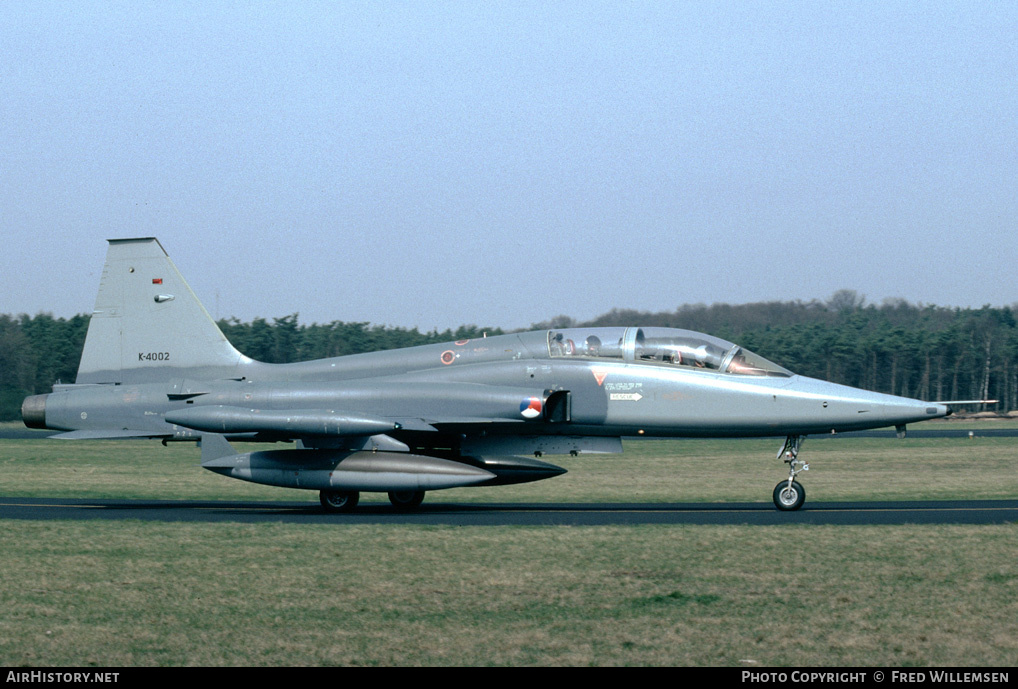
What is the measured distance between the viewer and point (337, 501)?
1922cm

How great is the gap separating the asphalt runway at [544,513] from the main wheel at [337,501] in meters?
0.17

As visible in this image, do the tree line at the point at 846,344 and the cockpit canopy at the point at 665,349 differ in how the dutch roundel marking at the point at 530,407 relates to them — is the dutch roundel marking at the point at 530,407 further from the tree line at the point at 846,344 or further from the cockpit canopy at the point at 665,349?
the tree line at the point at 846,344

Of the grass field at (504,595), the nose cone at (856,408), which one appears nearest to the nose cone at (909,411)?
the nose cone at (856,408)

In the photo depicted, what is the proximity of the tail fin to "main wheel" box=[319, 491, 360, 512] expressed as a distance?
348 centimetres

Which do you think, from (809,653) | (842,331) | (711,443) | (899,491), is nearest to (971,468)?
(899,491)

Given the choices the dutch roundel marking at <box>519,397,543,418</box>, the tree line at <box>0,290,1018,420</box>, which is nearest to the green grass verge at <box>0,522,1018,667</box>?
the dutch roundel marking at <box>519,397,543,418</box>

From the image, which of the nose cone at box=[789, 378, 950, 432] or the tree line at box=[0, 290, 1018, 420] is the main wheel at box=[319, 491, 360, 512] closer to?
the nose cone at box=[789, 378, 950, 432]

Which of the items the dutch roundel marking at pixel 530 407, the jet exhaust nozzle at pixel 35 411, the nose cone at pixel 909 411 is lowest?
the jet exhaust nozzle at pixel 35 411

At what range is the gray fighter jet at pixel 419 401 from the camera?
18.0 m

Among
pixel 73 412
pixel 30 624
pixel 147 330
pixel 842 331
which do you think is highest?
pixel 842 331

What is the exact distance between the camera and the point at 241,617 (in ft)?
30.5

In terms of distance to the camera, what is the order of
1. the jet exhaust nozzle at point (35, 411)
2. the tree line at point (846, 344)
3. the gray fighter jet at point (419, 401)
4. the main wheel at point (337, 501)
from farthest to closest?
1. the tree line at point (846, 344)
2. the jet exhaust nozzle at point (35, 411)
3. the main wheel at point (337, 501)
4. the gray fighter jet at point (419, 401)

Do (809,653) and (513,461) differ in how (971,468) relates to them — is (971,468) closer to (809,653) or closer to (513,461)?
(513,461)
